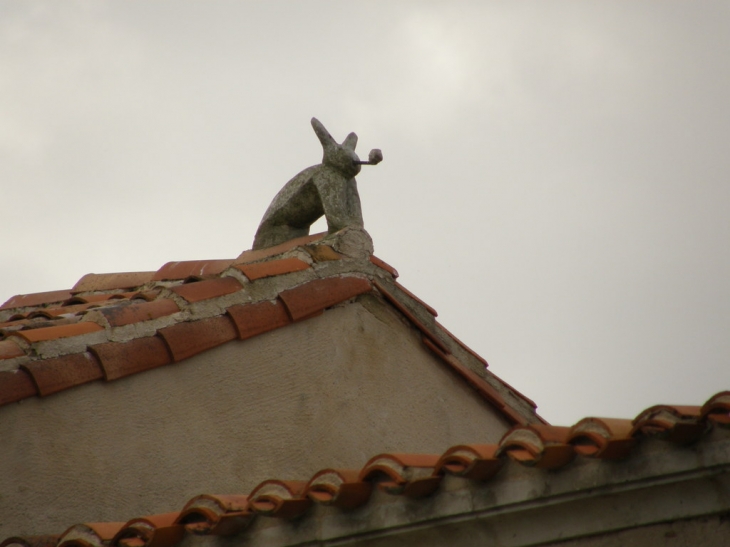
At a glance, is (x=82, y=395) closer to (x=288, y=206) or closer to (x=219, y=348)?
(x=219, y=348)

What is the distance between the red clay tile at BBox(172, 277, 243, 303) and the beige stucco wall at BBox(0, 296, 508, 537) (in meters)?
0.31

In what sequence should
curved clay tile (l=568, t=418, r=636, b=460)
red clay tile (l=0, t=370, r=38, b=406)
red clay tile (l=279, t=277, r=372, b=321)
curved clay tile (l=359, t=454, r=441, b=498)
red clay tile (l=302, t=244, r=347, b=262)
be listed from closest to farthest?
curved clay tile (l=568, t=418, r=636, b=460)
curved clay tile (l=359, t=454, r=441, b=498)
red clay tile (l=0, t=370, r=38, b=406)
red clay tile (l=279, t=277, r=372, b=321)
red clay tile (l=302, t=244, r=347, b=262)

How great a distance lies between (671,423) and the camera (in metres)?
2.83

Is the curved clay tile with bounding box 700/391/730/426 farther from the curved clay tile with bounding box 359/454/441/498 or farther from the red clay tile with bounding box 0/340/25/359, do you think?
the red clay tile with bounding box 0/340/25/359

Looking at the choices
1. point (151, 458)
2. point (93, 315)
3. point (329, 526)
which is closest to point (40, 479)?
point (151, 458)

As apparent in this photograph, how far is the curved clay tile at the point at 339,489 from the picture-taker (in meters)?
3.35

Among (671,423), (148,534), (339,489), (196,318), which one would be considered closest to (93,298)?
(196,318)

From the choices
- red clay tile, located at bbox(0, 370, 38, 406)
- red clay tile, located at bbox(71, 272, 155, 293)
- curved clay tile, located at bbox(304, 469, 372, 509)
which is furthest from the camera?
red clay tile, located at bbox(71, 272, 155, 293)

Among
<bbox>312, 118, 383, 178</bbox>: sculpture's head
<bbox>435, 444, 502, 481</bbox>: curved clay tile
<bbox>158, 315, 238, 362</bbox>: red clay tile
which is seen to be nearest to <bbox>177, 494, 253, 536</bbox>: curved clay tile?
<bbox>435, 444, 502, 481</bbox>: curved clay tile

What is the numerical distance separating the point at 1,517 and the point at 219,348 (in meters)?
1.36

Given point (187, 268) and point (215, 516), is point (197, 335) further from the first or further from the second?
point (187, 268)

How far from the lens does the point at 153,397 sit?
4.62 m

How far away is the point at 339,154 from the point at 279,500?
10.2 ft

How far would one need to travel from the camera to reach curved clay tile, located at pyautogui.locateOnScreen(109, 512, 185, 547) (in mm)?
3555
